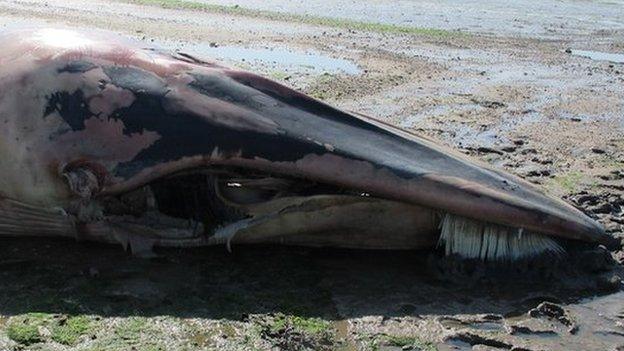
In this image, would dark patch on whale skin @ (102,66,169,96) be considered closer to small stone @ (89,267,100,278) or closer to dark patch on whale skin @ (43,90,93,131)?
dark patch on whale skin @ (43,90,93,131)

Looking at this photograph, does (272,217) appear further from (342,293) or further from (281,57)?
(281,57)

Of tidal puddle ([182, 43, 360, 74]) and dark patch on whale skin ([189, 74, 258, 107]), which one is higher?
tidal puddle ([182, 43, 360, 74])

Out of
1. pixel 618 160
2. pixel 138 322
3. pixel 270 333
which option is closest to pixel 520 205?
pixel 270 333

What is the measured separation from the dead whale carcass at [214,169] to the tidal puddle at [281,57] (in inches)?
292

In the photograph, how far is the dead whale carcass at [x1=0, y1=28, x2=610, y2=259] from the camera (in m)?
4.93

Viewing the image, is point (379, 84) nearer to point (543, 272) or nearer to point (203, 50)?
point (203, 50)

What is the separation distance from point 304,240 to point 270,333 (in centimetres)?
112

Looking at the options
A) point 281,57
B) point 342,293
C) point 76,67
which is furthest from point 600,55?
point 76,67

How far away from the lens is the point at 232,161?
4.97 meters

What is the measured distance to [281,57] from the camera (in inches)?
551

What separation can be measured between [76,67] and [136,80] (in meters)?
0.36

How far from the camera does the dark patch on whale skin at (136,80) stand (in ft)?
16.4

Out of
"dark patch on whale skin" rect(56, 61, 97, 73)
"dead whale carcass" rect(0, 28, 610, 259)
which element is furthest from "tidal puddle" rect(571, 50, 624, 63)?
"dark patch on whale skin" rect(56, 61, 97, 73)

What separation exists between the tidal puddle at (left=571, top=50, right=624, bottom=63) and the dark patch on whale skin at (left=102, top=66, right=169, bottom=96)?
43.9 feet
